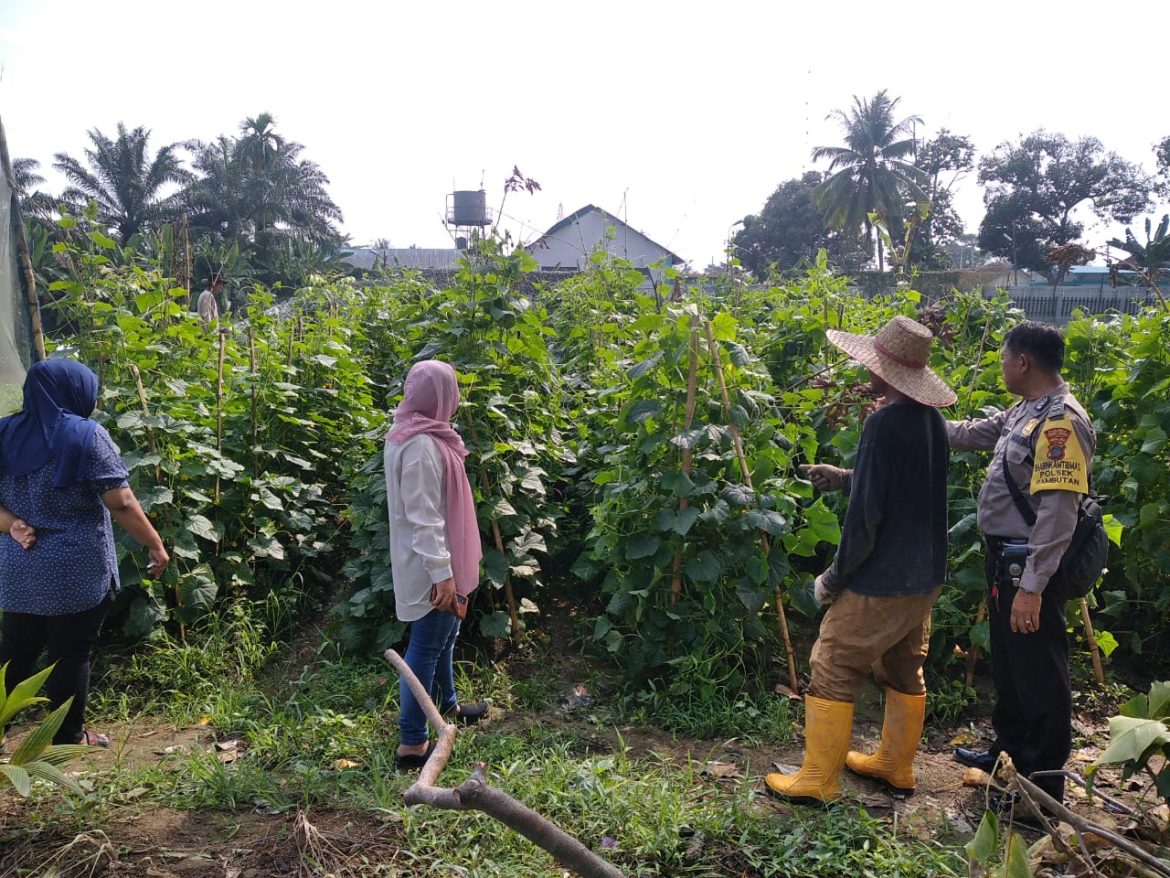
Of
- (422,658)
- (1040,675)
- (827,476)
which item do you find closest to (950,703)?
(1040,675)

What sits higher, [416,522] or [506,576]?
[416,522]

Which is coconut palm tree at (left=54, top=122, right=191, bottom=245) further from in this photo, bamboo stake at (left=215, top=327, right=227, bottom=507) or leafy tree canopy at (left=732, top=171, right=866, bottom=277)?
bamboo stake at (left=215, top=327, right=227, bottom=507)

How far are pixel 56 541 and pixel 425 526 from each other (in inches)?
58.1

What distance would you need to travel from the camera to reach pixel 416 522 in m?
3.29

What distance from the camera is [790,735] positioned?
A: 3662 mm

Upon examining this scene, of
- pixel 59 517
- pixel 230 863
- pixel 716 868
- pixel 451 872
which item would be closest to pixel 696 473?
pixel 716 868

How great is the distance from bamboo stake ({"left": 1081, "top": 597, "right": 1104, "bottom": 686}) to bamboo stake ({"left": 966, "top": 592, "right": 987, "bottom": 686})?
412mm

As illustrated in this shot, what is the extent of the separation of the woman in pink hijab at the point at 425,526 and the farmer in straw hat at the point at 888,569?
56.4 inches

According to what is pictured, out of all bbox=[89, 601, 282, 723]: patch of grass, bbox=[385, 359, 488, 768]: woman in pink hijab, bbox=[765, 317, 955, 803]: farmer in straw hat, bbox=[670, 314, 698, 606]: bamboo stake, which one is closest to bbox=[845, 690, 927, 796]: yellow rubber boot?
bbox=[765, 317, 955, 803]: farmer in straw hat

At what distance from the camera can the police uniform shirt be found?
286cm

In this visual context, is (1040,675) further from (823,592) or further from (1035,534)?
(823,592)

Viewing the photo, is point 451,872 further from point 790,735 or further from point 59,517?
point 59,517

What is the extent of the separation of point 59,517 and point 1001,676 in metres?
3.78

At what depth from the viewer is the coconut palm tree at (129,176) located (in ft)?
136
